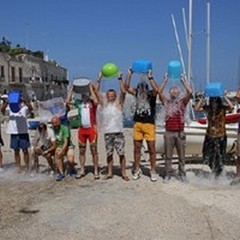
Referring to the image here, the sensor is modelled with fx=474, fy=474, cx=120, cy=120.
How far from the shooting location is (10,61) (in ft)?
228

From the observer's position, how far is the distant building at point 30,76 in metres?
67.9

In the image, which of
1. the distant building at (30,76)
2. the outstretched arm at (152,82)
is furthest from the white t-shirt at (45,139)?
the distant building at (30,76)

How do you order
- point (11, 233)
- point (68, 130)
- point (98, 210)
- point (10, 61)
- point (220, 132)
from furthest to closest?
1. point (10, 61)
2. point (68, 130)
3. point (220, 132)
4. point (98, 210)
5. point (11, 233)

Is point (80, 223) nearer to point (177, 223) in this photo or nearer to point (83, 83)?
point (177, 223)

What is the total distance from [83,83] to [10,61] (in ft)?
207

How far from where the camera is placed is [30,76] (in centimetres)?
7781

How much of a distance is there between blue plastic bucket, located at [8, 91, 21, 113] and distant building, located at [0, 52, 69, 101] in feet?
182

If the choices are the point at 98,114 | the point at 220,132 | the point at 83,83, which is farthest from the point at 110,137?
the point at 220,132

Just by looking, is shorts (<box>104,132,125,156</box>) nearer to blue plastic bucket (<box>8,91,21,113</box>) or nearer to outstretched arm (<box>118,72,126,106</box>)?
outstretched arm (<box>118,72,126,106</box>)

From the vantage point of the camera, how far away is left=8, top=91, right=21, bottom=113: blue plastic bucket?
372 inches

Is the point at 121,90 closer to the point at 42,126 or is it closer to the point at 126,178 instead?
the point at 126,178

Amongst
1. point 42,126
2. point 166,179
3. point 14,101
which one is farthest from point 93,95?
point 166,179

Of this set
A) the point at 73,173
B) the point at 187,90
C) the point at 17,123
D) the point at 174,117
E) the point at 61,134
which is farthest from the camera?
the point at 17,123

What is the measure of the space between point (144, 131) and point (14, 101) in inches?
108
